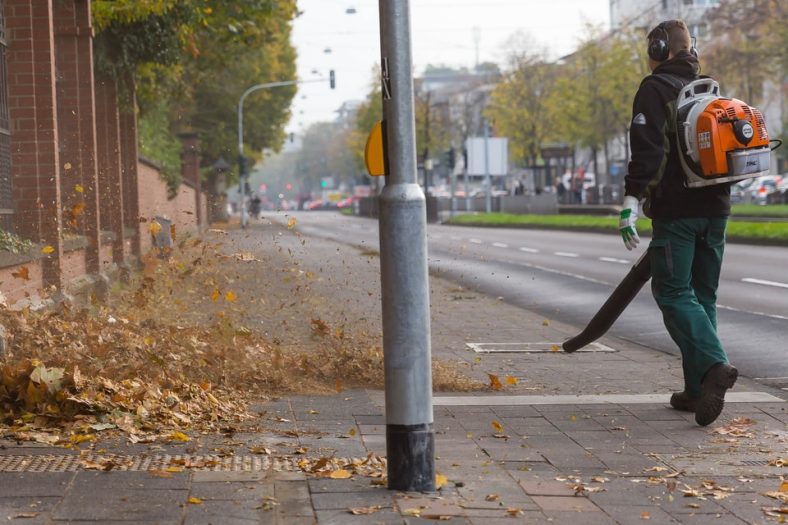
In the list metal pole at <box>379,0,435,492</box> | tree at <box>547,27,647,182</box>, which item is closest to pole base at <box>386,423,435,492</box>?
metal pole at <box>379,0,435,492</box>

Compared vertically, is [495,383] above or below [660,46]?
below

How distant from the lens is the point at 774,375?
9.47 metres

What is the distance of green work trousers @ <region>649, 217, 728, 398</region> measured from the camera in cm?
697

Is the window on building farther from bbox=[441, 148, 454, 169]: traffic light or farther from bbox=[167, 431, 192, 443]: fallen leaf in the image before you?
bbox=[441, 148, 454, 169]: traffic light

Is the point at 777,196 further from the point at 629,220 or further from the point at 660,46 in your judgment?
the point at 629,220

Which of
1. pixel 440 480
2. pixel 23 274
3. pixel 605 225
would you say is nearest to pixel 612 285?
pixel 23 274

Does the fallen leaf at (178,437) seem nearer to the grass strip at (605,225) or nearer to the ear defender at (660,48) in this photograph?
the ear defender at (660,48)

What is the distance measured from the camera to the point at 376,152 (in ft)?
17.0

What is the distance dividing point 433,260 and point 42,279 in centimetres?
1418

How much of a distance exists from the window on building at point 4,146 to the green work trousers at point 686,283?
236 inches

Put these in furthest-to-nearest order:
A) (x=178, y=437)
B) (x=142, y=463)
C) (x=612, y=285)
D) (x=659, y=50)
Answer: (x=612, y=285) < (x=659, y=50) < (x=178, y=437) < (x=142, y=463)

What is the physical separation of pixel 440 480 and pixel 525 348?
5973mm

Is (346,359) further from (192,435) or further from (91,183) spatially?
(91,183)

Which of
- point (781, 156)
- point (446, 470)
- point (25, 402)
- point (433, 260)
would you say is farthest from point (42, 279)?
point (781, 156)
